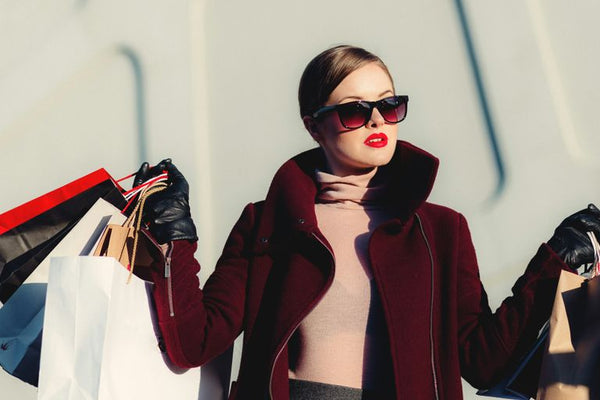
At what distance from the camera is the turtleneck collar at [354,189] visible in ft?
4.97

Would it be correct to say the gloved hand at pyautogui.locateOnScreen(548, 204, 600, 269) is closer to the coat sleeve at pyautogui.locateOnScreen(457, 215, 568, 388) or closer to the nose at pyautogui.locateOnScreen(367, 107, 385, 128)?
the coat sleeve at pyautogui.locateOnScreen(457, 215, 568, 388)

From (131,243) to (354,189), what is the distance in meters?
0.42

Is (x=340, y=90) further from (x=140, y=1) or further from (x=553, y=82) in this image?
(x=140, y=1)

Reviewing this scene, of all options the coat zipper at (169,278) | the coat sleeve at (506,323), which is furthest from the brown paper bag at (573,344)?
the coat zipper at (169,278)

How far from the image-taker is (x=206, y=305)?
4.85ft

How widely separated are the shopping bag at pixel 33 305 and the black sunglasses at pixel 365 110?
18.1 inches

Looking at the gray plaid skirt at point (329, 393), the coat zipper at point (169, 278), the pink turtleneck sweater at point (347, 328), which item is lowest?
the gray plaid skirt at point (329, 393)

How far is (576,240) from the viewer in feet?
4.50

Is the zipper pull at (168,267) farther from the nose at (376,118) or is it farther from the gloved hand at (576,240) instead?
the gloved hand at (576,240)

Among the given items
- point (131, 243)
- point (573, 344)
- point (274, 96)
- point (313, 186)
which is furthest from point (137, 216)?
point (274, 96)

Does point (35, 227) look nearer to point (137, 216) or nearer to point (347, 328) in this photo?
point (137, 216)

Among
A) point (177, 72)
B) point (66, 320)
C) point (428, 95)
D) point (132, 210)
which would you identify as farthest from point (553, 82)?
point (66, 320)

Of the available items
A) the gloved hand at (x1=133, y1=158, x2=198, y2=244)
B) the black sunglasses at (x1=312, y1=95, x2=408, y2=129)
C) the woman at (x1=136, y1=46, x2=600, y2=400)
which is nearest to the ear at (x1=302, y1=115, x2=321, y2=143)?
the woman at (x1=136, y1=46, x2=600, y2=400)

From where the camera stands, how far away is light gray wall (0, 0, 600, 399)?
6.98 ft
